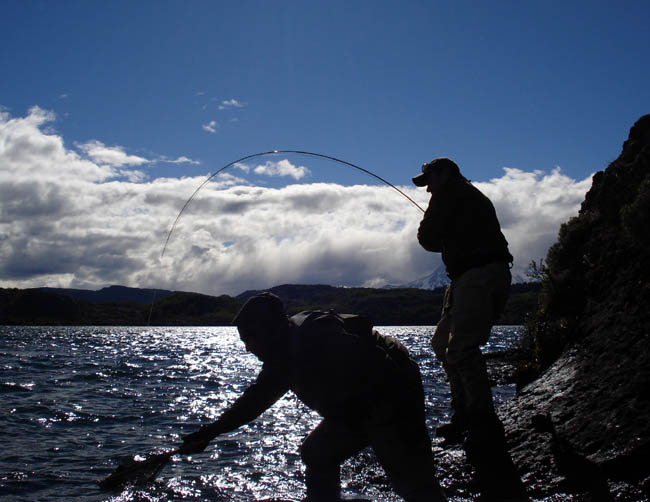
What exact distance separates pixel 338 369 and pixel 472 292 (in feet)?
6.47

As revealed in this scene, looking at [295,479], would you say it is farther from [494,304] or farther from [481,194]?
[481,194]

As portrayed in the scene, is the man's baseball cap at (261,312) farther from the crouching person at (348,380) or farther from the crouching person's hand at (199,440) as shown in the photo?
the crouching person's hand at (199,440)

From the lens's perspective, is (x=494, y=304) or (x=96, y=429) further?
(x=96, y=429)

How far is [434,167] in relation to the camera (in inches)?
207

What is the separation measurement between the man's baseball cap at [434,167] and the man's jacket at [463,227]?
17 centimetres

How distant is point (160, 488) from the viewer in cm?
673

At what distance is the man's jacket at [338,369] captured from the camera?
3.34 m

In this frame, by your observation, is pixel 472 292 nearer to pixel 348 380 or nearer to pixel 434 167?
pixel 434 167

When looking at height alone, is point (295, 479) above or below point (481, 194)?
below

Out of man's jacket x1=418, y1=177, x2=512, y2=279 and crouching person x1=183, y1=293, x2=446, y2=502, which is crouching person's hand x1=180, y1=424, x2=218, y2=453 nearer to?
crouching person x1=183, y1=293, x2=446, y2=502

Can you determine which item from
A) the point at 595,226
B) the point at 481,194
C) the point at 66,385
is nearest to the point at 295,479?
the point at 481,194

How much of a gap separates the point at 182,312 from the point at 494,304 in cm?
18817

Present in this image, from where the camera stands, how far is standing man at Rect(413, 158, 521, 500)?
4.55 meters

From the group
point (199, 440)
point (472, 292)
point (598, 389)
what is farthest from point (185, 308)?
point (199, 440)
